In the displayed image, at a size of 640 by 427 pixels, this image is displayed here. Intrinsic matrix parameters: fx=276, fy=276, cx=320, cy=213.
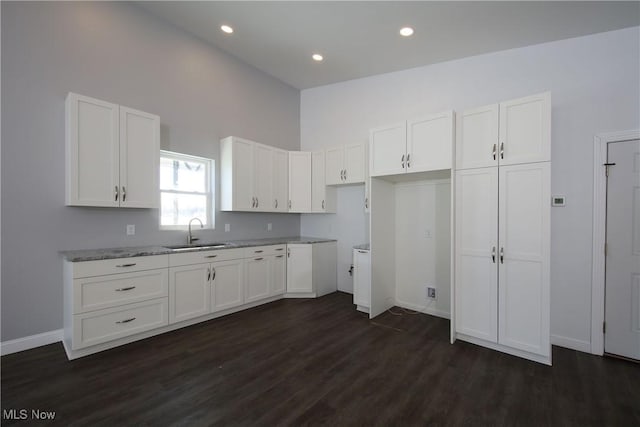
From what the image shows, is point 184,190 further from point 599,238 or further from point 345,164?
point 599,238

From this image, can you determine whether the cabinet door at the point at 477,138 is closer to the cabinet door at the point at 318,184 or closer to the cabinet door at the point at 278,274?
the cabinet door at the point at 318,184

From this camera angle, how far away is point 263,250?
157 inches

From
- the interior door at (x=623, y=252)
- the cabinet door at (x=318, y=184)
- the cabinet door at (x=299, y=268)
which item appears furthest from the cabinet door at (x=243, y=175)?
the interior door at (x=623, y=252)

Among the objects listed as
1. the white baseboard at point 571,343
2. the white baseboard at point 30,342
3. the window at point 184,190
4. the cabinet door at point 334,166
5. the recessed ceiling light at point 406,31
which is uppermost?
the recessed ceiling light at point 406,31

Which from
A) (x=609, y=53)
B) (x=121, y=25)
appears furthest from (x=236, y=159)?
(x=609, y=53)

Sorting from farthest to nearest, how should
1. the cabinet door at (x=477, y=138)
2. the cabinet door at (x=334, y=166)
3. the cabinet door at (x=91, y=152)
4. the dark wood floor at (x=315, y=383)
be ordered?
the cabinet door at (x=334, y=166), the cabinet door at (x=477, y=138), the cabinet door at (x=91, y=152), the dark wood floor at (x=315, y=383)

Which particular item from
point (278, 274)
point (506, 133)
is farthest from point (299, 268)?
point (506, 133)

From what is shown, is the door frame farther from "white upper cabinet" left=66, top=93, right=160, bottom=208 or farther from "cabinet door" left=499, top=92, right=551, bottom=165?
"white upper cabinet" left=66, top=93, right=160, bottom=208

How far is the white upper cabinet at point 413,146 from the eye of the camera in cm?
299

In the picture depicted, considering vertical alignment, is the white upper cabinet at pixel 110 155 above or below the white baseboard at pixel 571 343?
above

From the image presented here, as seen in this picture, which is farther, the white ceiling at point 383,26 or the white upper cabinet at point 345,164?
the white upper cabinet at point 345,164

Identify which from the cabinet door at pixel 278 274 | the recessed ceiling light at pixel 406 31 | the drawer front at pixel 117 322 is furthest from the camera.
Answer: the cabinet door at pixel 278 274

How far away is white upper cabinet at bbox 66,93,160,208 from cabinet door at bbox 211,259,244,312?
1082 millimetres

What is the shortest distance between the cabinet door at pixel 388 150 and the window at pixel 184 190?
92.3 inches
